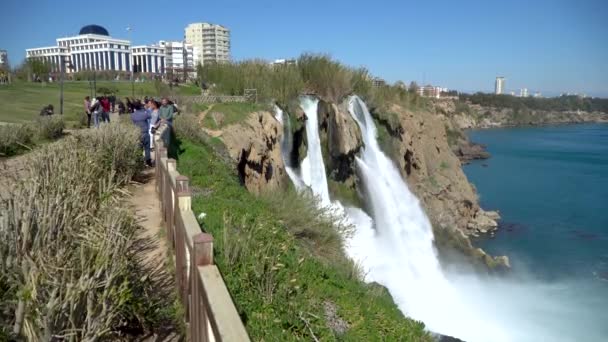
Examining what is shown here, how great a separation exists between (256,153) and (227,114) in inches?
87.4

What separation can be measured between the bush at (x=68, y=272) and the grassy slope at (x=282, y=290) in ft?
2.73

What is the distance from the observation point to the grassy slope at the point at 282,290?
4477 mm

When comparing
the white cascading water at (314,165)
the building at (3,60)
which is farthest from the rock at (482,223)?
the building at (3,60)

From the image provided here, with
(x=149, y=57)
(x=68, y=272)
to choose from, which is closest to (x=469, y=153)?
(x=68, y=272)

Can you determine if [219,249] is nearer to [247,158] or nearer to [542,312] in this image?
[247,158]

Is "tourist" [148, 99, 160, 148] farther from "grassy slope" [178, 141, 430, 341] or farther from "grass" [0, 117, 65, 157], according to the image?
"grassy slope" [178, 141, 430, 341]

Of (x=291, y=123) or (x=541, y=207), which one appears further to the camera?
(x=541, y=207)

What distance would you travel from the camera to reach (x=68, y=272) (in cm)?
324

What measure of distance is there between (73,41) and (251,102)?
4142 inches

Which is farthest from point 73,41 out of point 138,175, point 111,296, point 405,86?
point 111,296

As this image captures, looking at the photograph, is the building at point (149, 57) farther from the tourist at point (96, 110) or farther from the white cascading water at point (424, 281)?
the tourist at point (96, 110)

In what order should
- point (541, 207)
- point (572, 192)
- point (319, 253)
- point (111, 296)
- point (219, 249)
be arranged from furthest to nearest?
point (572, 192) → point (541, 207) → point (319, 253) → point (219, 249) → point (111, 296)

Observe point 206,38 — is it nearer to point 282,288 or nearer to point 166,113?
point 166,113

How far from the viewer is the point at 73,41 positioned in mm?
105875
